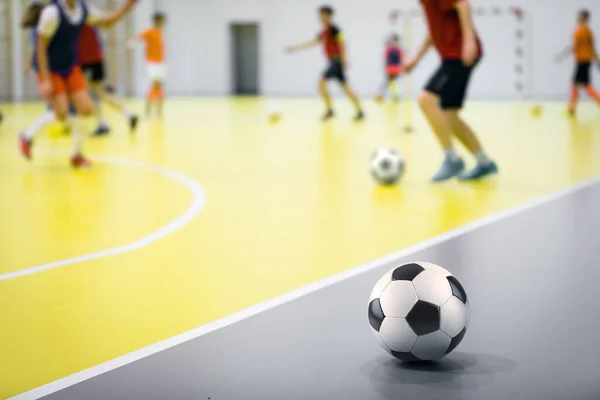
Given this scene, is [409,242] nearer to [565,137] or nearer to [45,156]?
[45,156]

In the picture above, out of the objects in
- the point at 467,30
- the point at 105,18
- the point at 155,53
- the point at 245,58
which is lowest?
the point at 467,30

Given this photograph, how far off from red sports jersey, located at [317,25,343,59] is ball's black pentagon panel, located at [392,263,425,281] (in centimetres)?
1562

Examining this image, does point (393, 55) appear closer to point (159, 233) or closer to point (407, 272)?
point (159, 233)

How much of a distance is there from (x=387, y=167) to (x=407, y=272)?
5.44m

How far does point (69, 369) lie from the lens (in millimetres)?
3393

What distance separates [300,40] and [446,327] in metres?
32.4

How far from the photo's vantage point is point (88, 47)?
14.2m

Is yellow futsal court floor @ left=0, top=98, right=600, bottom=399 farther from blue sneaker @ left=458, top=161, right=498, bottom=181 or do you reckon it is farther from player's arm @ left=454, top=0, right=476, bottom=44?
player's arm @ left=454, top=0, right=476, bottom=44

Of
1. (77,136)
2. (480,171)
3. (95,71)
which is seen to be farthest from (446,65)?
(95,71)

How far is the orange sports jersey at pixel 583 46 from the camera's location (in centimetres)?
1984

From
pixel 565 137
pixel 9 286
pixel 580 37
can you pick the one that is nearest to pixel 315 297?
pixel 9 286

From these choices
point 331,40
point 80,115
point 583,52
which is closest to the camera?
point 80,115

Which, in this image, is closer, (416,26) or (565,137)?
(565,137)

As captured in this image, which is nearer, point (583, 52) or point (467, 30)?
point (467, 30)
